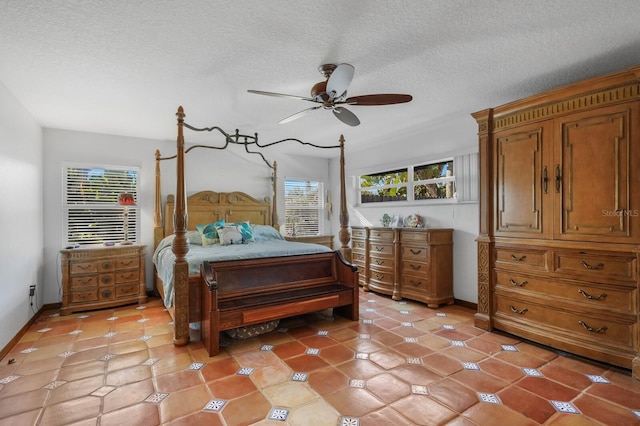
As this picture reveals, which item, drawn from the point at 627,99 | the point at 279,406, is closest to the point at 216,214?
the point at 279,406

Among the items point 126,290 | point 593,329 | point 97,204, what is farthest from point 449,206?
point 97,204

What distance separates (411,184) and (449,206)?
31.0 inches

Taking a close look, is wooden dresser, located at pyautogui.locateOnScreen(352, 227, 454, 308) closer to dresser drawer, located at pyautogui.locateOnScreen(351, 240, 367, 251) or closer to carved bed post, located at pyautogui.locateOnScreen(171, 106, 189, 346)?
dresser drawer, located at pyautogui.locateOnScreen(351, 240, 367, 251)

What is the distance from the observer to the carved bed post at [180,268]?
2916 mm

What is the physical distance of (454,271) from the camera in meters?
4.35

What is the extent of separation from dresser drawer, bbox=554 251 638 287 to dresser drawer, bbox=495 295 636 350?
0.31 meters

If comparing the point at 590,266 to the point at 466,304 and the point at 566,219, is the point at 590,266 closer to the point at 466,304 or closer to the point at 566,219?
the point at 566,219

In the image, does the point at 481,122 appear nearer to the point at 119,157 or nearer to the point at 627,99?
the point at 627,99

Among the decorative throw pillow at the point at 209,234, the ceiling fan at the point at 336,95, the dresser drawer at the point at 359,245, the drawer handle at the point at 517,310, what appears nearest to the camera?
the ceiling fan at the point at 336,95

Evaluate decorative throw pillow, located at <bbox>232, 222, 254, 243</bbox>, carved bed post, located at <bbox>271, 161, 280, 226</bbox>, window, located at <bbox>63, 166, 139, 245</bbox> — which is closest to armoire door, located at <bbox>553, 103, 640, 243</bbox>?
decorative throw pillow, located at <bbox>232, 222, 254, 243</bbox>

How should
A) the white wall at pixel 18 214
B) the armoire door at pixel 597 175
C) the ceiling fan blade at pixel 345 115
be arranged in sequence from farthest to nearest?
the white wall at pixel 18 214
the ceiling fan blade at pixel 345 115
the armoire door at pixel 597 175

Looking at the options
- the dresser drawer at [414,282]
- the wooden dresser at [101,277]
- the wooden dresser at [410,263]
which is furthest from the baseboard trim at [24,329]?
the dresser drawer at [414,282]

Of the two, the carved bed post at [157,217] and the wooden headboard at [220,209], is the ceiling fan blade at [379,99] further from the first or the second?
the carved bed post at [157,217]

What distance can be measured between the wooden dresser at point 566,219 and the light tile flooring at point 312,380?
0.28 m
